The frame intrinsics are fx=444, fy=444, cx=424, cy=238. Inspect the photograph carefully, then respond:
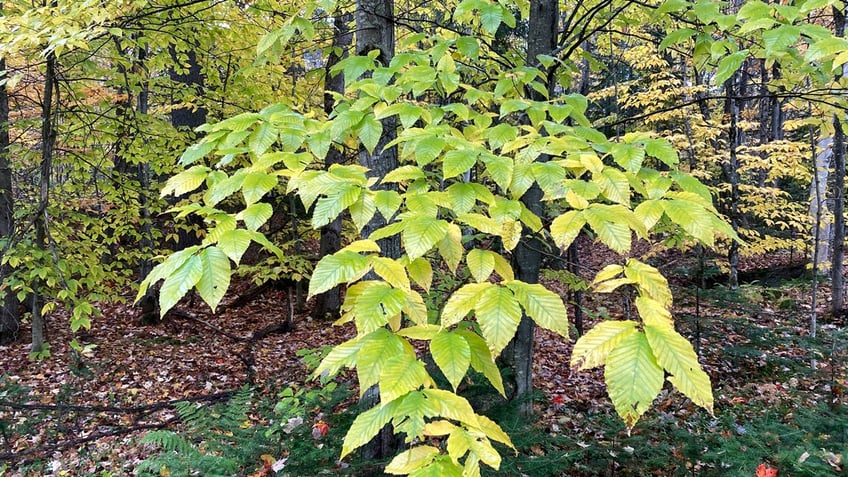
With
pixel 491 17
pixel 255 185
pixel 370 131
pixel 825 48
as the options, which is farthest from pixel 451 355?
pixel 825 48

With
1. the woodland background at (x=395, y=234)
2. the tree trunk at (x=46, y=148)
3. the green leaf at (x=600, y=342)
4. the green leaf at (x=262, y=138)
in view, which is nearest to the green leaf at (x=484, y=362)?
the woodland background at (x=395, y=234)

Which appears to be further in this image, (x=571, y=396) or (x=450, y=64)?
(x=571, y=396)

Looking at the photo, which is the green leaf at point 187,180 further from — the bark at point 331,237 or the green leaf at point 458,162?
the bark at point 331,237

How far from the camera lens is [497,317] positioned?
1.03 m

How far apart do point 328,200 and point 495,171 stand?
0.50 metres

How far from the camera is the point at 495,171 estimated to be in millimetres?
1326

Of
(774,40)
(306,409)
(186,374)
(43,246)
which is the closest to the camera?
(774,40)

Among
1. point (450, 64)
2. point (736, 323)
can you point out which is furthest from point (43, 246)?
point (736, 323)

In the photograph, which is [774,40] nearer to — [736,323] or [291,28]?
[291,28]

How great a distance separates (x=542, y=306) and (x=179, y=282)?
0.90m

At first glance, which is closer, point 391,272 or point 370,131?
point 391,272

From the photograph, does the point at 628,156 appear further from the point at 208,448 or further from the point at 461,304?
the point at 208,448

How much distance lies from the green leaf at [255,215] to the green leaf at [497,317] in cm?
68

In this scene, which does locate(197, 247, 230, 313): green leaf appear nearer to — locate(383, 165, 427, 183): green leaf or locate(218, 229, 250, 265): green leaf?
locate(218, 229, 250, 265): green leaf
